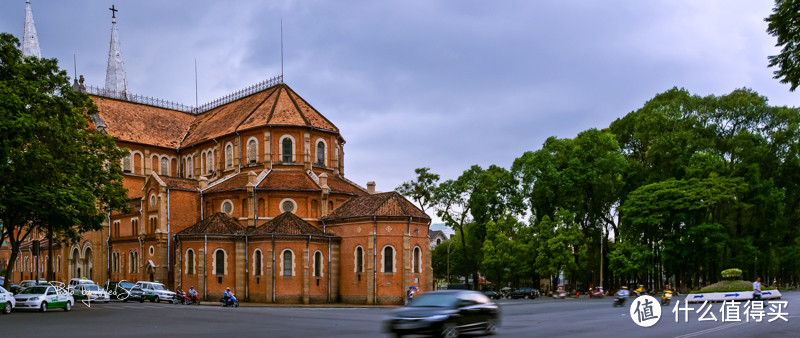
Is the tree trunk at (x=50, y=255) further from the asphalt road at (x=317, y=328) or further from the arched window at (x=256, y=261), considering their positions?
the asphalt road at (x=317, y=328)

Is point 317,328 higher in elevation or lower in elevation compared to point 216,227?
lower

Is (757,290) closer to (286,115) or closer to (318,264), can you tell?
(318,264)

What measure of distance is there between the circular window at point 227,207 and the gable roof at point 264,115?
309 inches

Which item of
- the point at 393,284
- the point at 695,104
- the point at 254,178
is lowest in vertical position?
the point at 393,284

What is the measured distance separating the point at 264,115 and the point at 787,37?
168 ft

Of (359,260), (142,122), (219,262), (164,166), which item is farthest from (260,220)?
(142,122)

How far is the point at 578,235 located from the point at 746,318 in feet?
127

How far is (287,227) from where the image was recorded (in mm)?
54750

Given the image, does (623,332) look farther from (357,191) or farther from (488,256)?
(488,256)

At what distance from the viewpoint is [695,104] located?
65.8 metres

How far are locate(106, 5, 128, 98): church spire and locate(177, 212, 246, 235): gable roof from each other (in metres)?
39.8

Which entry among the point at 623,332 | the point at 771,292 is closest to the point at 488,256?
the point at 771,292

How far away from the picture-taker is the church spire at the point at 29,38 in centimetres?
8431

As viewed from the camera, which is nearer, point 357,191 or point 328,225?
point 328,225
